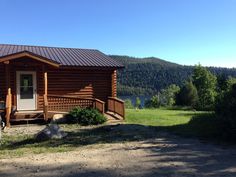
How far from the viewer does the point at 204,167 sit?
26.9 feet

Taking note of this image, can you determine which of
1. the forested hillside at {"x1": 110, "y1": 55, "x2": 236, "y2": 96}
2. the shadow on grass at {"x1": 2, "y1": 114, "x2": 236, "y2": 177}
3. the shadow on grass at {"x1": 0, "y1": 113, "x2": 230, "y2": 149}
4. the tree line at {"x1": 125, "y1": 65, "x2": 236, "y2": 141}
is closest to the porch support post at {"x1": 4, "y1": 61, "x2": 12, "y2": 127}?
the shadow on grass at {"x1": 0, "y1": 113, "x2": 230, "y2": 149}

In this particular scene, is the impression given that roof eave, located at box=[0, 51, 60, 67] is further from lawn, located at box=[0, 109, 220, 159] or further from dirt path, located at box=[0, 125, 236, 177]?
dirt path, located at box=[0, 125, 236, 177]

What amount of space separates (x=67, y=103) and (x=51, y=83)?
1.43 m

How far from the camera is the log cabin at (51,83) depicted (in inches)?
664

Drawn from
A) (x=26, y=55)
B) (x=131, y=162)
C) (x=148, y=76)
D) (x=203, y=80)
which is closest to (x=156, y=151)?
(x=131, y=162)

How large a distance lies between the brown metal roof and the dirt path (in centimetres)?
901

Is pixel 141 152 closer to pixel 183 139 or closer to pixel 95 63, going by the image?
pixel 183 139

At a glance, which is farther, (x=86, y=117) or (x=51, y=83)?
(x=51, y=83)

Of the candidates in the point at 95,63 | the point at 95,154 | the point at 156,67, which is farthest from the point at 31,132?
the point at 156,67

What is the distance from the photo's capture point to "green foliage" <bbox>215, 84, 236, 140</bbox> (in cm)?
1189

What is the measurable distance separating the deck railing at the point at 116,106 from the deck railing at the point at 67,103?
108 centimetres

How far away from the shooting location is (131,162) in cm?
858

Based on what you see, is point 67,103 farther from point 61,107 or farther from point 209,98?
point 209,98

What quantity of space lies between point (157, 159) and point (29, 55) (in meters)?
9.82
